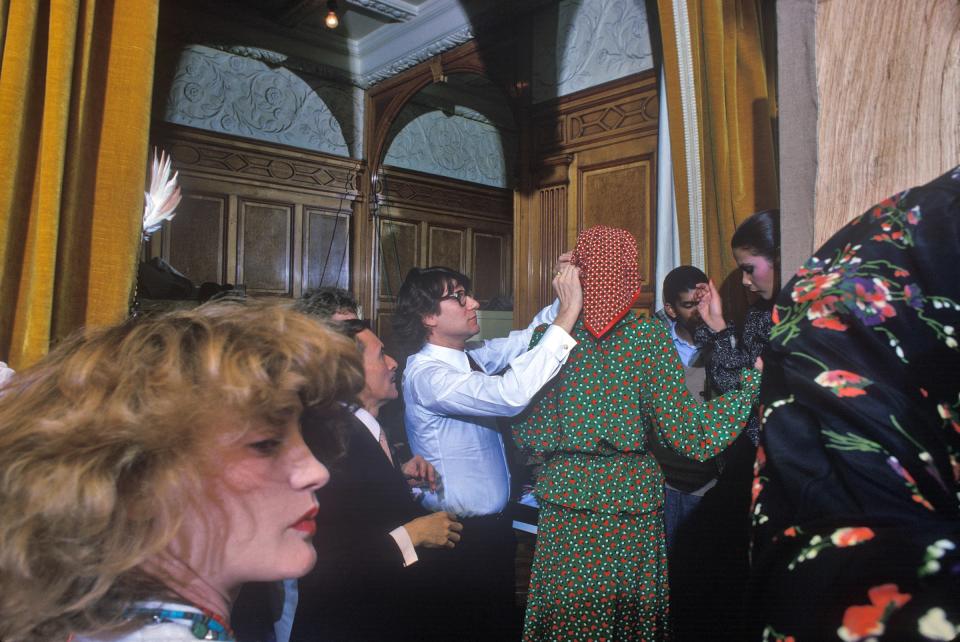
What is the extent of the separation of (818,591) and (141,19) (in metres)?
1.73

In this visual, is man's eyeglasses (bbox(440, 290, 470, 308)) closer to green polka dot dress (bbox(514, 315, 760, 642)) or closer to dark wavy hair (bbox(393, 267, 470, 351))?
dark wavy hair (bbox(393, 267, 470, 351))

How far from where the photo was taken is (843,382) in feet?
1.95

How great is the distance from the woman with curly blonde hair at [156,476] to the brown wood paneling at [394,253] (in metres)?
5.55

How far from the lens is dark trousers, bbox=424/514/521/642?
2125mm

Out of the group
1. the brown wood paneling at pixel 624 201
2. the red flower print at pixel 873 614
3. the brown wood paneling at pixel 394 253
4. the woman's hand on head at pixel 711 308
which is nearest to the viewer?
the red flower print at pixel 873 614

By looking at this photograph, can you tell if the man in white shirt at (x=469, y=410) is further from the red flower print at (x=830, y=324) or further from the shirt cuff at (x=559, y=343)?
the red flower print at (x=830, y=324)

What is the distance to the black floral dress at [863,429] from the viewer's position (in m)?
0.49

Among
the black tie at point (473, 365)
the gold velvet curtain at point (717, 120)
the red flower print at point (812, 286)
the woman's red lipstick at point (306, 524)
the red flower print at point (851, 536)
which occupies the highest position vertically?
the gold velvet curtain at point (717, 120)

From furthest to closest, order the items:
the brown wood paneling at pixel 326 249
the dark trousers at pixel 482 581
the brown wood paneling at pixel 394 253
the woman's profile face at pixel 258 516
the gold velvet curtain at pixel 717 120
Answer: the brown wood paneling at pixel 394 253 → the brown wood paneling at pixel 326 249 → the gold velvet curtain at pixel 717 120 → the dark trousers at pixel 482 581 → the woman's profile face at pixel 258 516

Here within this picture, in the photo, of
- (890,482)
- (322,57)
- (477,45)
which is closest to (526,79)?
(477,45)

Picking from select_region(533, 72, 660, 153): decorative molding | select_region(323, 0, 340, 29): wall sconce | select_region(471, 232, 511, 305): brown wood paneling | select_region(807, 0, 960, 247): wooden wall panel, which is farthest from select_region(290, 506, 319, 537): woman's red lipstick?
select_region(471, 232, 511, 305): brown wood paneling

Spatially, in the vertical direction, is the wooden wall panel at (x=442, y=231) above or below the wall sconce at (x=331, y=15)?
below

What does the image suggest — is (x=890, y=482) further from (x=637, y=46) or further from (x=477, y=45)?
(x=477, y=45)

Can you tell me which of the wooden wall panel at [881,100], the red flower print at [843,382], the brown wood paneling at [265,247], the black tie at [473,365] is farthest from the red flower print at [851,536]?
the brown wood paneling at [265,247]
